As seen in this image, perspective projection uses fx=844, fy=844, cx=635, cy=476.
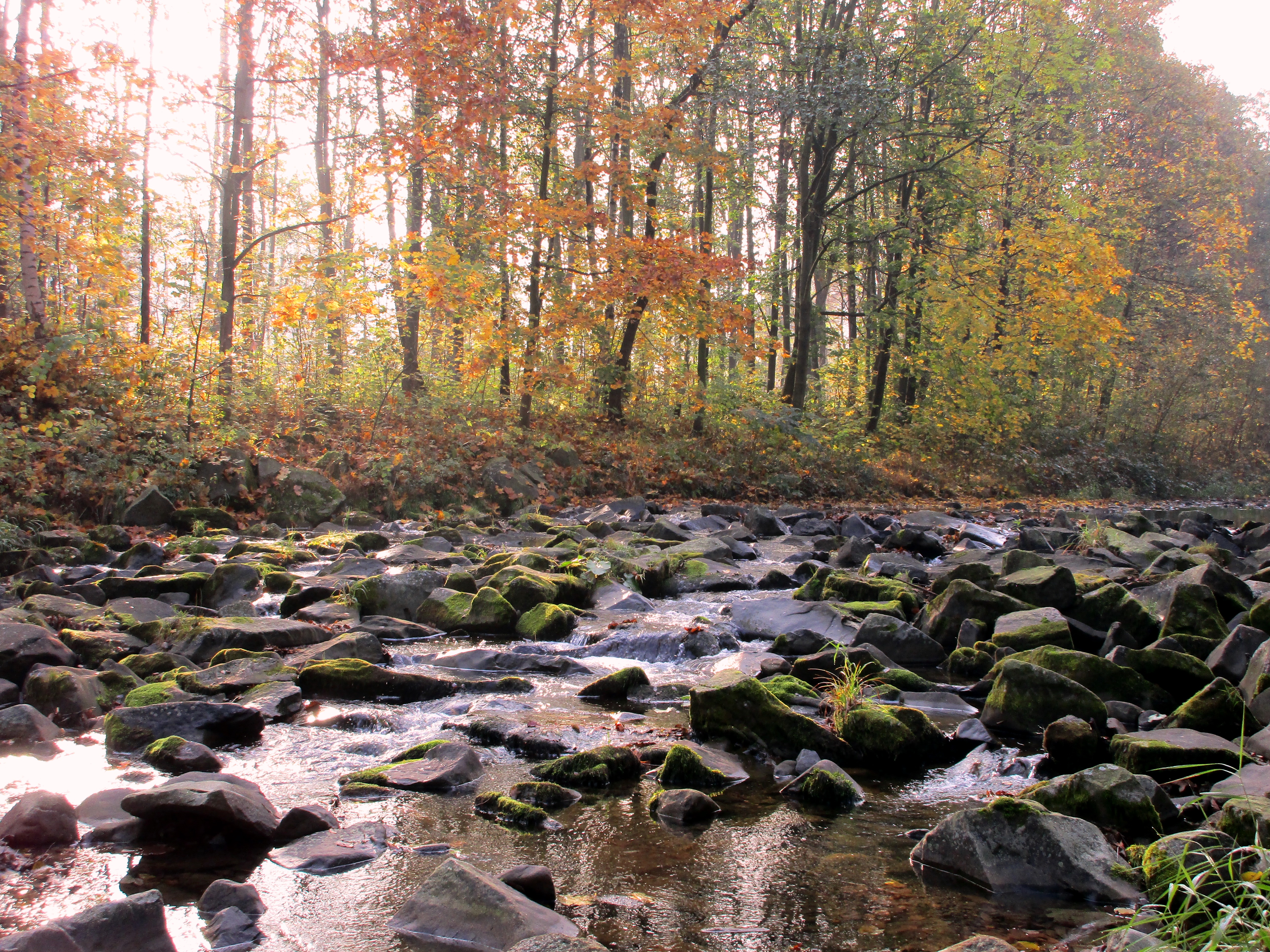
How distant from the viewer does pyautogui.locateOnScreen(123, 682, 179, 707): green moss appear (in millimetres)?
4680

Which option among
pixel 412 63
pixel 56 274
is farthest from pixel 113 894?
pixel 56 274

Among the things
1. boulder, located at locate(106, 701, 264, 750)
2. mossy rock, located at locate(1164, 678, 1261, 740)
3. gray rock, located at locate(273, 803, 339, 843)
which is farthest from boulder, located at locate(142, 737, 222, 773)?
mossy rock, located at locate(1164, 678, 1261, 740)

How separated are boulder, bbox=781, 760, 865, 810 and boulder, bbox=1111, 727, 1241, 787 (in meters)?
1.21

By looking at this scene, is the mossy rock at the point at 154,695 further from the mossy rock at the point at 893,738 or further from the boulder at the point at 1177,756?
the boulder at the point at 1177,756

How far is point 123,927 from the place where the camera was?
8.15 ft

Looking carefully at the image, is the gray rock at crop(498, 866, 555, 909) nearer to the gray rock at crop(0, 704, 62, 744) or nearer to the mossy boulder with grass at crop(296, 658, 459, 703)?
the mossy boulder with grass at crop(296, 658, 459, 703)

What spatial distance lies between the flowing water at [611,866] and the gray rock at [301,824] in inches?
4.9

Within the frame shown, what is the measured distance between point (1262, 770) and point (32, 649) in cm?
644

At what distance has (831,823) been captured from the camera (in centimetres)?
374

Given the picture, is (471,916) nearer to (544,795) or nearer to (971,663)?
(544,795)

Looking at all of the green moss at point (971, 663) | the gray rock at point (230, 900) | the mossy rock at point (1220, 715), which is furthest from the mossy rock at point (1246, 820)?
the gray rock at point (230, 900)

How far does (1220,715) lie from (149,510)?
37.1 ft

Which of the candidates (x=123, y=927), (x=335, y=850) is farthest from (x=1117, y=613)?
(x=123, y=927)

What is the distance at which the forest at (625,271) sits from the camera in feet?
40.8
